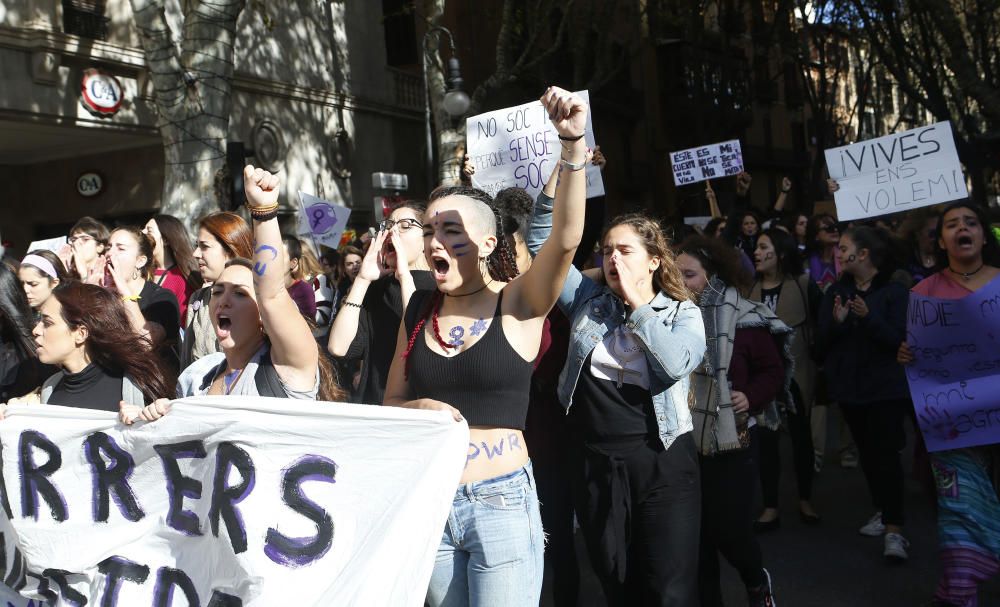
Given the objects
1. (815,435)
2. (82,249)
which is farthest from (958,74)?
(82,249)

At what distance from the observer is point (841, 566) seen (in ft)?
18.2

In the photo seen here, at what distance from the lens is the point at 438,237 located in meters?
3.13

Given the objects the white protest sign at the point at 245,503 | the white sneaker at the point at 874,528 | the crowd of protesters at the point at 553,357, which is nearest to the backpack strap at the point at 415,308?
the crowd of protesters at the point at 553,357

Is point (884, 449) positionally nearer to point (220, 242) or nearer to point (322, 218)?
point (220, 242)

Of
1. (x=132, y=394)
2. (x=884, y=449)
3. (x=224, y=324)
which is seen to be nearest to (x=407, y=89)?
(x=884, y=449)

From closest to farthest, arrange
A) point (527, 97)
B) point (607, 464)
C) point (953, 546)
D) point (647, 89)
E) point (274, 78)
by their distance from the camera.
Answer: point (607, 464) → point (953, 546) → point (274, 78) → point (527, 97) → point (647, 89)

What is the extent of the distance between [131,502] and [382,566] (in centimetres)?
100

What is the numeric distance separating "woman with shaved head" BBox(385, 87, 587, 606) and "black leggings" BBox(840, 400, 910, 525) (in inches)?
132

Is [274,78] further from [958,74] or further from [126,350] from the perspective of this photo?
[126,350]

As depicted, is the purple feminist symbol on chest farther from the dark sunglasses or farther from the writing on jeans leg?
the dark sunglasses

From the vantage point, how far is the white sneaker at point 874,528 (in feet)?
19.9

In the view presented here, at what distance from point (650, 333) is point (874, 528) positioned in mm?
3269

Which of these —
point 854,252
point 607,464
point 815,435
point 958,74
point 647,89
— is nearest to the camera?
point 607,464

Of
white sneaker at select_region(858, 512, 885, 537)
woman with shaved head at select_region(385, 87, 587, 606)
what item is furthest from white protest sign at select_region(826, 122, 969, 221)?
woman with shaved head at select_region(385, 87, 587, 606)
